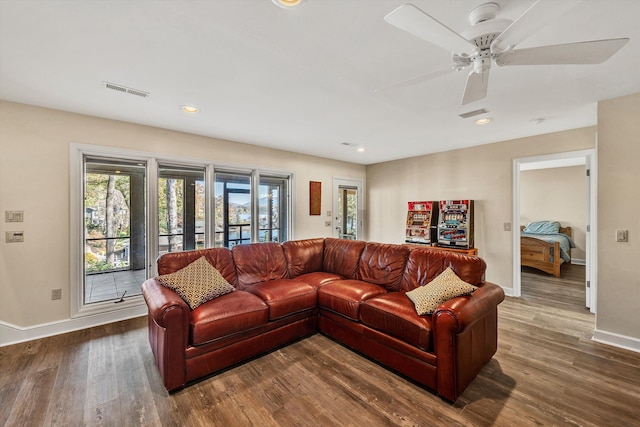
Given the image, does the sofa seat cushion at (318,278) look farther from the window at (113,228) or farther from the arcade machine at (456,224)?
the arcade machine at (456,224)

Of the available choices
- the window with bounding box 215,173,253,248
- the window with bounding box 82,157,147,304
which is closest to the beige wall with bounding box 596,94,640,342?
the window with bounding box 215,173,253,248

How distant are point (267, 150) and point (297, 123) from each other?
145 centimetres

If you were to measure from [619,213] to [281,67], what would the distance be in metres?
3.54

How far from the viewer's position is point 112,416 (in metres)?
1.79

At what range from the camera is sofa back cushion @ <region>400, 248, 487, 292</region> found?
2443 millimetres

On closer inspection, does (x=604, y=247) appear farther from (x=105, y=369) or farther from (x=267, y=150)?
(x=105, y=369)

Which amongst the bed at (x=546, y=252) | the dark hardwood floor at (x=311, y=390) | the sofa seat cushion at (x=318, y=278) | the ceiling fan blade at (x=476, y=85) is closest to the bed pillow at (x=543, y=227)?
the bed at (x=546, y=252)

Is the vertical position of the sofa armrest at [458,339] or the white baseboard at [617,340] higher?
the sofa armrest at [458,339]

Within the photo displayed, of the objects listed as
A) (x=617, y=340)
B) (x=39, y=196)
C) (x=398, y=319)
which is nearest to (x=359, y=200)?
(x=398, y=319)

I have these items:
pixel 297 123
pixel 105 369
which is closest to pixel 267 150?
pixel 297 123

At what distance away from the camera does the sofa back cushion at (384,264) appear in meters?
2.97

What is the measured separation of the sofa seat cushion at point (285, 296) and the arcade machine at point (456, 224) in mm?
2853

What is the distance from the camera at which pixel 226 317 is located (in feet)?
7.38

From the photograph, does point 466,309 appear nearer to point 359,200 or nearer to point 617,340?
point 617,340
